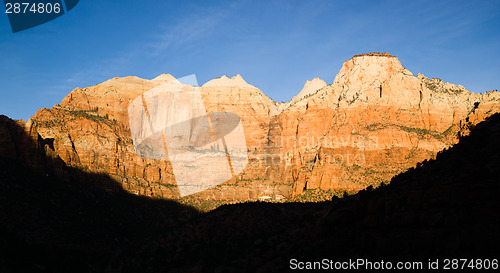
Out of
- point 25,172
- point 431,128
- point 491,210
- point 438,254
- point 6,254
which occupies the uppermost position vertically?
point 431,128

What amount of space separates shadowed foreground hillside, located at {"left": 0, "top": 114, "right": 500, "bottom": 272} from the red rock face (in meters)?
14.3

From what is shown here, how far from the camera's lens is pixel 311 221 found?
2115 inches

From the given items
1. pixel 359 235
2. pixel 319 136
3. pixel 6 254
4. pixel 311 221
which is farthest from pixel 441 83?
pixel 6 254

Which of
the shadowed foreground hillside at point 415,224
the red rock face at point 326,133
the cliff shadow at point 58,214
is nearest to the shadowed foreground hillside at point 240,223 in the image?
the shadowed foreground hillside at point 415,224

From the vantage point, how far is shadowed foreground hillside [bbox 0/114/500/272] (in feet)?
115

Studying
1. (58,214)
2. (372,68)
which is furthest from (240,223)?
(372,68)

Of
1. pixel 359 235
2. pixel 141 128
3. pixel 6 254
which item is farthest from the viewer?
pixel 141 128

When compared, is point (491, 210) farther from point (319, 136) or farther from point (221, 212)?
point (319, 136)

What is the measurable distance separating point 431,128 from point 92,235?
4095 inches

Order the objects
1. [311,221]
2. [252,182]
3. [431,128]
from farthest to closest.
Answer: [252,182]
[431,128]
[311,221]

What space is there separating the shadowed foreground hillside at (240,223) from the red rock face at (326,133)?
46.9 ft

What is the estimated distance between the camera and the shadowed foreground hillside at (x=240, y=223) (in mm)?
35156

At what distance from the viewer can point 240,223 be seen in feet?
251

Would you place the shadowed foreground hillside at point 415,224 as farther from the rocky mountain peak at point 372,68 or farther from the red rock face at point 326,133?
the rocky mountain peak at point 372,68
